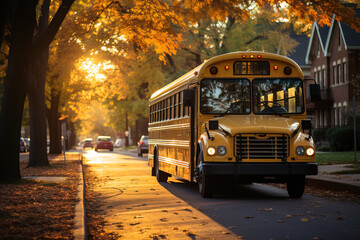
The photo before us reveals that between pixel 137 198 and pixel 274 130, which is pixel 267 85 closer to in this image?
pixel 274 130

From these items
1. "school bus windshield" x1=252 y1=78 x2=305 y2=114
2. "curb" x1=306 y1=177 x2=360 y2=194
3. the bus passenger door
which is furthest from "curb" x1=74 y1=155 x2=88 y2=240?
"curb" x1=306 y1=177 x2=360 y2=194

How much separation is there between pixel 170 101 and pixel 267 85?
4513 mm

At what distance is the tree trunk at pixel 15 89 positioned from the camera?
17391 millimetres

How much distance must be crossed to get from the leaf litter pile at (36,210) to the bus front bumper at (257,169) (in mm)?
2785

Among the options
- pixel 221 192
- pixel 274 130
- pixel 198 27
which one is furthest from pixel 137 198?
pixel 198 27

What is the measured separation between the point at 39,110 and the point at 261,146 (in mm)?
16327

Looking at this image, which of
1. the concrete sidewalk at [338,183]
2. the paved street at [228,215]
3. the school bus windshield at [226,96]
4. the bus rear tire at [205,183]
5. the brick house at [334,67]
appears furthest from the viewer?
the brick house at [334,67]

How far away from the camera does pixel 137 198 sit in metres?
14.9

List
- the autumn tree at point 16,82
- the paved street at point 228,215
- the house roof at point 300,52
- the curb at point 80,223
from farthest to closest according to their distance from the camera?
the house roof at point 300,52 < the autumn tree at point 16,82 < the paved street at point 228,215 < the curb at point 80,223

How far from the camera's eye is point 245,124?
13.7m

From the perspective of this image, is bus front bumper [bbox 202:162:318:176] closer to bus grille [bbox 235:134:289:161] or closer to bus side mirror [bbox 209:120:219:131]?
bus grille [bbox 235:134:289:161]

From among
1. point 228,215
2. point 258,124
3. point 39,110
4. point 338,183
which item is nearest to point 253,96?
point 258,124

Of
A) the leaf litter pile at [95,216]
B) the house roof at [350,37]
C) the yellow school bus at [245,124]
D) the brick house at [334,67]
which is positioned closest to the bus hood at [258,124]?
the yellow school bus at [245,124]

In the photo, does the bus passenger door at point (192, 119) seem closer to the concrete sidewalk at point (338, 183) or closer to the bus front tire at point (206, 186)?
the bus front tire at point (206, 186)
